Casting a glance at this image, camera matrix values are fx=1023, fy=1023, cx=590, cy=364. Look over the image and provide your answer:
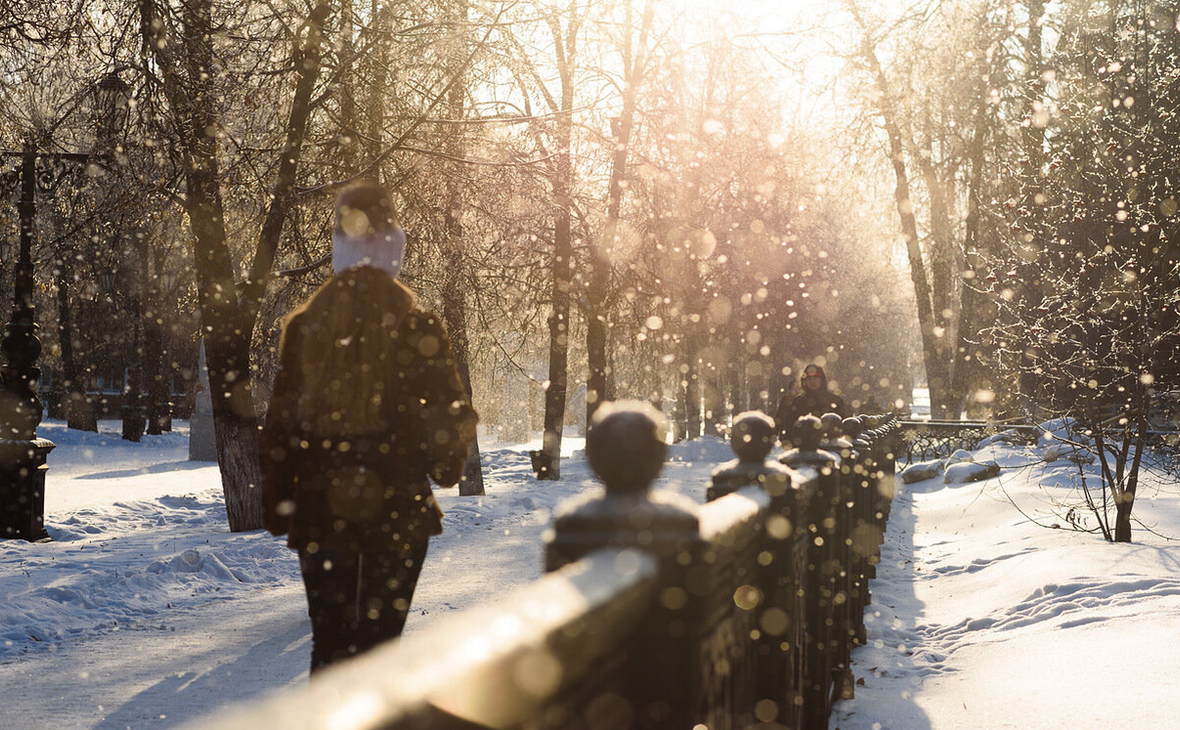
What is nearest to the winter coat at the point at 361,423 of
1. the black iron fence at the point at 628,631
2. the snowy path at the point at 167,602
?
the black iron fence at the point at 628,631

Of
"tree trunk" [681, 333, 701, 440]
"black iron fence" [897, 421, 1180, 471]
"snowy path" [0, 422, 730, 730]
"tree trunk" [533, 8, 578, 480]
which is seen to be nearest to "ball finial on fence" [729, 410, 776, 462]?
"snowy path" [0, 422, 730, 730]

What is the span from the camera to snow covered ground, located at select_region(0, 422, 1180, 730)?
511 centimetres

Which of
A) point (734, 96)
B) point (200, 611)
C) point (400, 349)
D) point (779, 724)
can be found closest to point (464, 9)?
point (200, 611)

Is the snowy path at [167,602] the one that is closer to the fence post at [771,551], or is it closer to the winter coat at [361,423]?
the winter coat at [361,423]

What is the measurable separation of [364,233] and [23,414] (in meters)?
8.50

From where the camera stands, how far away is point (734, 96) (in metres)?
23.5

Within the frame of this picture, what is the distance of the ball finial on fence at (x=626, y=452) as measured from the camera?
5.95ft

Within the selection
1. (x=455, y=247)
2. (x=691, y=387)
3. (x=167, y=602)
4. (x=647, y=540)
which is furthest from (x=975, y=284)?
(x=647, y=540)

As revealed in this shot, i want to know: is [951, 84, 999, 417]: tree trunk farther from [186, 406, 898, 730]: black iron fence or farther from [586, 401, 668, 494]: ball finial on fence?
[586, 401, 668, 494]: ball finial on fence

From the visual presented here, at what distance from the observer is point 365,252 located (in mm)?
3797

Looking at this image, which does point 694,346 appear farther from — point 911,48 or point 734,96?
point 911,48

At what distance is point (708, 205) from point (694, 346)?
5235mm

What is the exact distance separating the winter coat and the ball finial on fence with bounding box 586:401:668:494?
1887 mm

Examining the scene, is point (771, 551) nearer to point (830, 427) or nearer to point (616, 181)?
point (830, 427)
